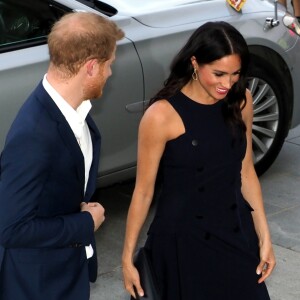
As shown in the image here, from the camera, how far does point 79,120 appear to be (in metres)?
2.55

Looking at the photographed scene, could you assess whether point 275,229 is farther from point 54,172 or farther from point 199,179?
point 54,172

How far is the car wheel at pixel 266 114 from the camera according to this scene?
18.9ft

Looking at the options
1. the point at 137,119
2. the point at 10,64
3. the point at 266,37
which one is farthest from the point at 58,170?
the point at 266,37

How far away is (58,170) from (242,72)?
0.97 meters

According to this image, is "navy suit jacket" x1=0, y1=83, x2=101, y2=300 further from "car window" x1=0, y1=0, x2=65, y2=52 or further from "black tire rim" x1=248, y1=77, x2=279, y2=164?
"black tire rim" x1=248, y1=77, x2=279, y2=164

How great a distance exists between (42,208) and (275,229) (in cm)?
301

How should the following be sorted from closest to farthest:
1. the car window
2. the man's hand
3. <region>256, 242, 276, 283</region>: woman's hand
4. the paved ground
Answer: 1. the man's hand
2. <region>256, 242, 276, 283</region>: woman's hand
3. the paved ground
4. the car window

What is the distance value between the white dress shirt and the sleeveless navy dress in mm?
448

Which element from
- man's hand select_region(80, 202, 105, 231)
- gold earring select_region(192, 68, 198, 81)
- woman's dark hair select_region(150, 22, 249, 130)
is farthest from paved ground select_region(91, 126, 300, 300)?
man's hand select_region(80, 202, 105, 231)

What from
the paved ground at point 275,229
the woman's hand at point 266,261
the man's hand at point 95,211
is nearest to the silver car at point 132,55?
the paved ground at point 275,229

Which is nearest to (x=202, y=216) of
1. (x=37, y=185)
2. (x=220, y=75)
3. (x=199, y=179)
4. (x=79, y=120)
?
(x=199, y=179)

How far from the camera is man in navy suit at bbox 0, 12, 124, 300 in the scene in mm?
2398

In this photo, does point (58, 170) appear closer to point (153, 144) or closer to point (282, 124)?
point (153, 144)

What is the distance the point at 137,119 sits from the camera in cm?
502
